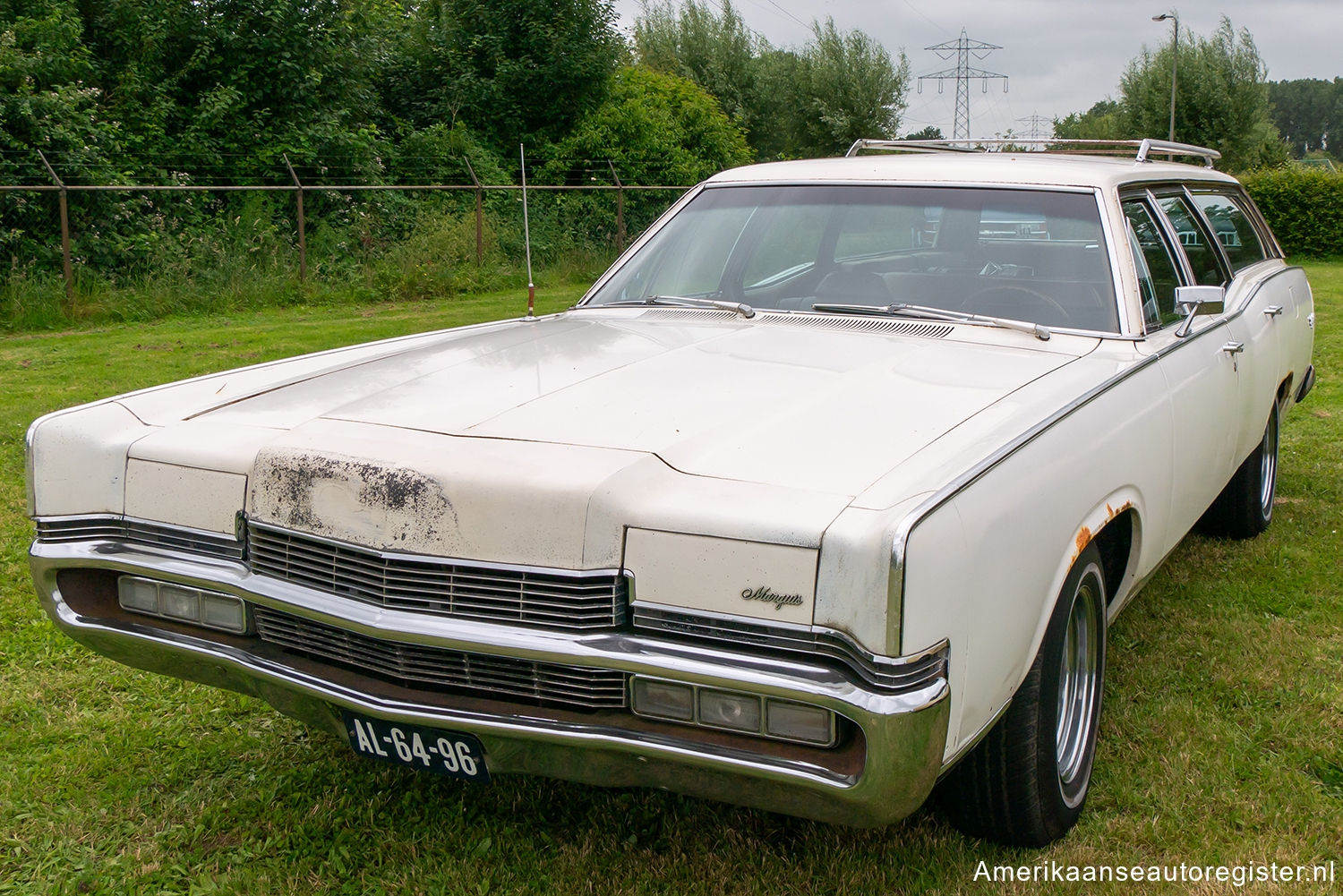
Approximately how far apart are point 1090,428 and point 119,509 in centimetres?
218

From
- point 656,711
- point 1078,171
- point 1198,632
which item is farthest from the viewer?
point 1198,632

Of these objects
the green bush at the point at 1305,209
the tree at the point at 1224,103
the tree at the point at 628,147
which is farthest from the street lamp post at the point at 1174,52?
the tree at the point at 628,147

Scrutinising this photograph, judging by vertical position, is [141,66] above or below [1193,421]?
above

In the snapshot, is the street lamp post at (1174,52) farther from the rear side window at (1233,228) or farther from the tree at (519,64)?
the rear side window at (1233,228)

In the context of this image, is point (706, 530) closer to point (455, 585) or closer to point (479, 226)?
point (455, 585)

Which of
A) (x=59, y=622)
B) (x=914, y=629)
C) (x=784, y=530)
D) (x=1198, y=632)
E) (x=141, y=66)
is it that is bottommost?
(x=1198, y=632)

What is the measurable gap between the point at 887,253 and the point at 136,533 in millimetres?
→ 2366

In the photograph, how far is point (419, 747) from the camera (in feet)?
7.81

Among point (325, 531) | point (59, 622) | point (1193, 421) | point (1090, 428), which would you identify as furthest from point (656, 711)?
point (1193, 421)

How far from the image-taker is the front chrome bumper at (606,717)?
6.51 feet

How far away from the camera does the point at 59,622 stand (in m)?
2.72

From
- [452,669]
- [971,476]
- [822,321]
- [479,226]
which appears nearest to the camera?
[971,476]

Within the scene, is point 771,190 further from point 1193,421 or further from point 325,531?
point 325,531

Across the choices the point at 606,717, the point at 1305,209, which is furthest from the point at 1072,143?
Result: the point at 1305,209
